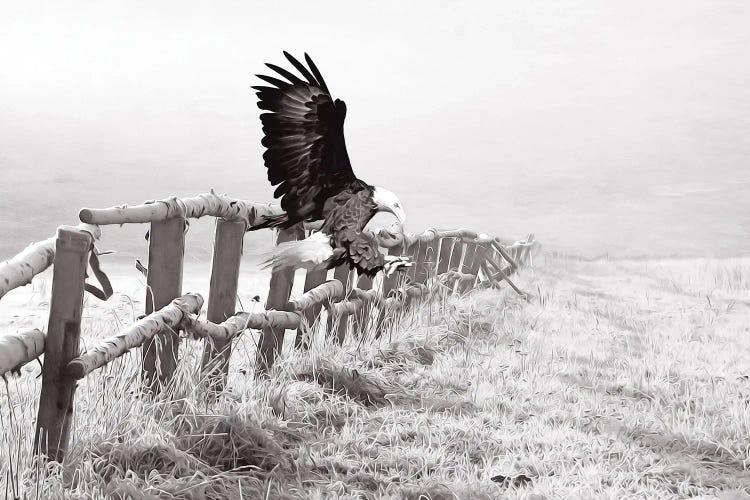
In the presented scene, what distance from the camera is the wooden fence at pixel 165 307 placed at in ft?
7.95

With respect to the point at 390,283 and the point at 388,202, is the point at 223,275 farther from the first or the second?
the point at 390,283

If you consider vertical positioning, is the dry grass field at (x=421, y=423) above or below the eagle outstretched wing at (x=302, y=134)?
below

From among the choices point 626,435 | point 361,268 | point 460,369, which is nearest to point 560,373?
point 460,369

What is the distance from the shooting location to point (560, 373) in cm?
475

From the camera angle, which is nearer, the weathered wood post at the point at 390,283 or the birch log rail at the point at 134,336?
the birch log rail at the point at 134,336

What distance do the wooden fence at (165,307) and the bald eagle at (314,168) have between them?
446 mm

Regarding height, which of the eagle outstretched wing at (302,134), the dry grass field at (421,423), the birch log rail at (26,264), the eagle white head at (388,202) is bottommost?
the dry grass field at (421,423)

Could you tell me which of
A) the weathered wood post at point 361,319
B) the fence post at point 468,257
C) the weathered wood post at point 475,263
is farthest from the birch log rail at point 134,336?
the fence post at point 468,257

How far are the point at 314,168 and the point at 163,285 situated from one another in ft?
2.64

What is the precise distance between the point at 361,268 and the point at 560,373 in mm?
2100

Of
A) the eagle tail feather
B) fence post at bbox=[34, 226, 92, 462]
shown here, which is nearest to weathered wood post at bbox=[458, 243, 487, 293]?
the eagle tail feather

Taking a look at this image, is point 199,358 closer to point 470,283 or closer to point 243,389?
point 243,389

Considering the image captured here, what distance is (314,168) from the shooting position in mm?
3066

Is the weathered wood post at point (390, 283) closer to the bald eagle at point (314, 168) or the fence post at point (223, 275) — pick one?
the fence post at point (223, 275)
